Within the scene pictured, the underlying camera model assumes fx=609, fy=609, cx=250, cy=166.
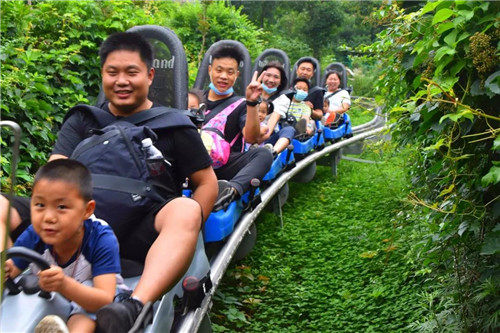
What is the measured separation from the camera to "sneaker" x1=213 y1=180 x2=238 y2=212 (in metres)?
3.43

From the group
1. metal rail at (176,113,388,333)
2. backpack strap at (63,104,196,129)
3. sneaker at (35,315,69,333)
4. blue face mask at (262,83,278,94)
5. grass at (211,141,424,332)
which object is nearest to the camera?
sneaker at (35,315,69,333)

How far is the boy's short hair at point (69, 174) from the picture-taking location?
1.94 metres

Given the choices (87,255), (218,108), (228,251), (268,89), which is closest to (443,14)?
(87,255)

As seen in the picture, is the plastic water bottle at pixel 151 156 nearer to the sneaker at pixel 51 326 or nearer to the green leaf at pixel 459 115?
the sneaker at pixel 51 326

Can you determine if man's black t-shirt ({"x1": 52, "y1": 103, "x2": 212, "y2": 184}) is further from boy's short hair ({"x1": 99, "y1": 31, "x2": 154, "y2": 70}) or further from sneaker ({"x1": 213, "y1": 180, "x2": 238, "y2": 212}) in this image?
sneaker ({"x1": 213, "y1": 180, "x2": 238, "y2": 212})

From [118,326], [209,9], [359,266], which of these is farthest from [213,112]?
[209,9]

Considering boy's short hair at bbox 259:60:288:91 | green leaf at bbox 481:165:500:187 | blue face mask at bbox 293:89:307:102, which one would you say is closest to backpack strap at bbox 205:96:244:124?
boy's short hair at bbox 259:60:288:91

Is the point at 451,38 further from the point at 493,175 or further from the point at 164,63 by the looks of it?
the point at 164,63

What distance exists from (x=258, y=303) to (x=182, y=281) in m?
1.48

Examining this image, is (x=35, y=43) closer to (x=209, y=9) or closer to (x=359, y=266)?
(x=359, y=266)

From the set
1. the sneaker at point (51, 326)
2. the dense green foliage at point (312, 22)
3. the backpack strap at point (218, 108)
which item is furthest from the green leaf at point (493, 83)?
the dense green foliage at point (312, 22)

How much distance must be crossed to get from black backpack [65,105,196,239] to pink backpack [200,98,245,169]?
5.00 ft

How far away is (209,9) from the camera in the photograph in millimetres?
11836

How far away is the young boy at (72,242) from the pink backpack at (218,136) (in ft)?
6.57
